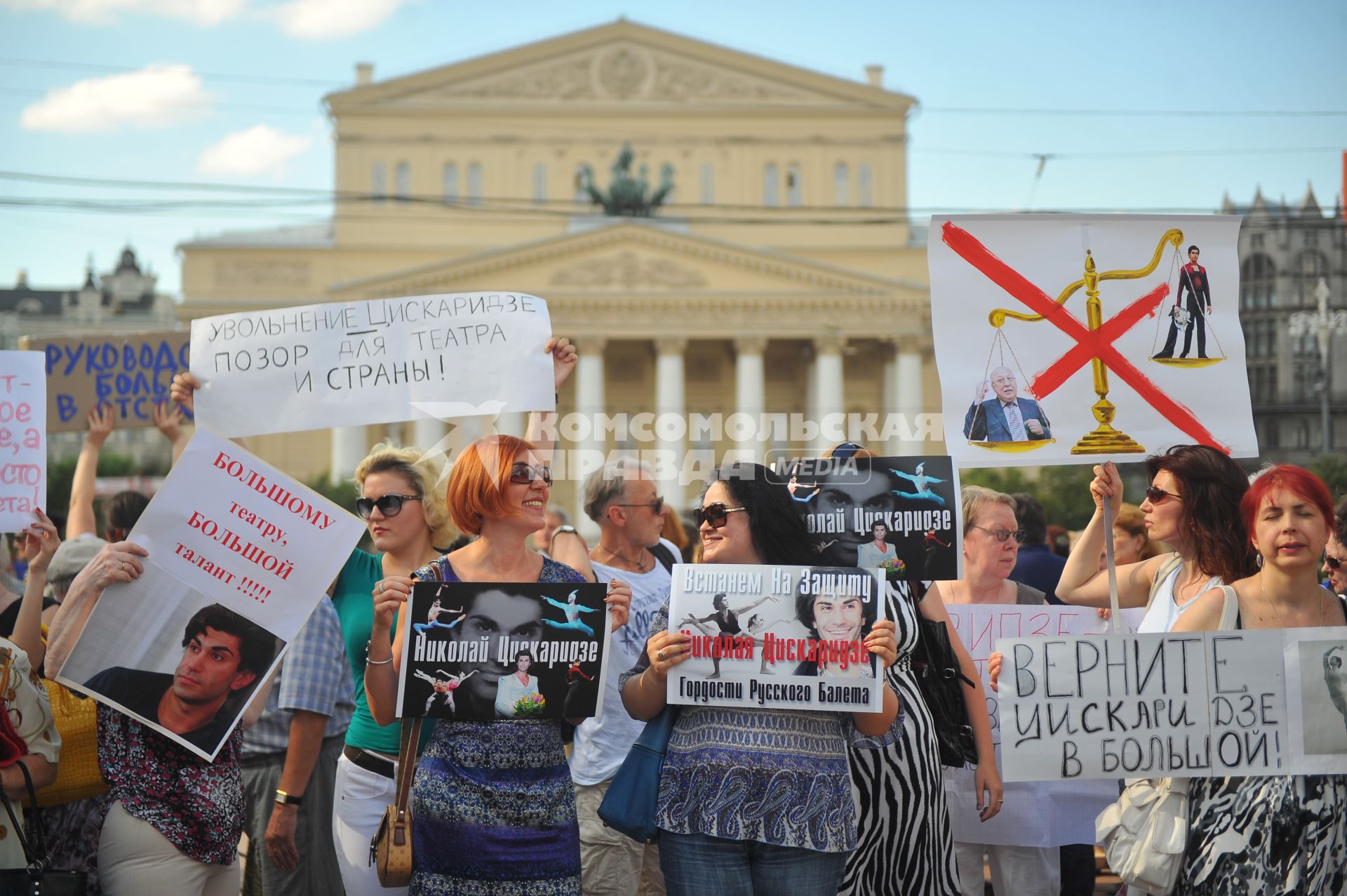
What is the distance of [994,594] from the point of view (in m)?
Answer: 5.32

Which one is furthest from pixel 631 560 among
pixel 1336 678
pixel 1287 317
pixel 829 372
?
pixel 1287 317

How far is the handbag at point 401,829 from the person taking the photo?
369cm

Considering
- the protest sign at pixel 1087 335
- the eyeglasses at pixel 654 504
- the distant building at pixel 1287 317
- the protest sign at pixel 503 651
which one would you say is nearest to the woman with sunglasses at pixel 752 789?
the protest sign at pixel 503 651

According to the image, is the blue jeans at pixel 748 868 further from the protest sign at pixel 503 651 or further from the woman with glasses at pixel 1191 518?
the woman with glasses at pixel 1191 518

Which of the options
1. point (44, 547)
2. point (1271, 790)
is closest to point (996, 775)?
point (1271, 790)

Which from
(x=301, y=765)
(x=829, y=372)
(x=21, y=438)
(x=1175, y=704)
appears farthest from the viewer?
(x=829, y=372)

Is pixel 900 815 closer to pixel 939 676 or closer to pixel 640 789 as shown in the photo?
pixel 939 676

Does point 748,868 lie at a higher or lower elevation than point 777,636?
lower

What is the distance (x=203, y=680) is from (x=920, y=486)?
229 centimetres

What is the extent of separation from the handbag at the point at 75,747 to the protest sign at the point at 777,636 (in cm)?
189

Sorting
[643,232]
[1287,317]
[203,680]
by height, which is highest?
[643,232]

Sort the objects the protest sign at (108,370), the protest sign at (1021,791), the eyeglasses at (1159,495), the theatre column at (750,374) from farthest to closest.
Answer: the theatre column at (750,374) → the protest sign at (108,370) → the protest sign at (1021,791) → the eyeglasses at (1159,495)

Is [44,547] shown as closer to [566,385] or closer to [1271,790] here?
[1271,790]

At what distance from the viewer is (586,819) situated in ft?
16.6
